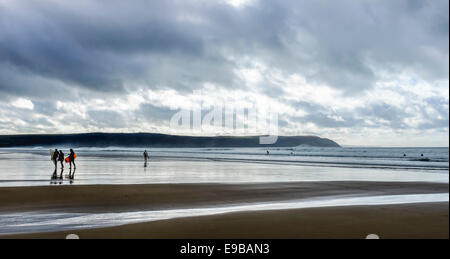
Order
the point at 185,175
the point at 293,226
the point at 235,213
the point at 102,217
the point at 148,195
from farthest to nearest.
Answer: the point at 185,175 → the point at 148,195 → the point at 235,213 → the point at 102,217 → the point at 293,226

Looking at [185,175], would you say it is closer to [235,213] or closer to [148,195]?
[148,195]

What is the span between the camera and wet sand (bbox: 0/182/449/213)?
12.5 metres

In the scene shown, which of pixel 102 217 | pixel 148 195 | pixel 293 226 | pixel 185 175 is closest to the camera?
pixel 293 226

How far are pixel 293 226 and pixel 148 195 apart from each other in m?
7.85

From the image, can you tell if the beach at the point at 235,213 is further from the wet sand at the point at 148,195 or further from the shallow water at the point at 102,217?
the shallow water at the point at 102,217

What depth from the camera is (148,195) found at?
15.1 meters

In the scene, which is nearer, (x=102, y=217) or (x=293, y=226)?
(x=293, y=226)

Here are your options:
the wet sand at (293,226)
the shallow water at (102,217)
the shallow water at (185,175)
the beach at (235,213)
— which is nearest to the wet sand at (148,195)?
the beach at (235,213)

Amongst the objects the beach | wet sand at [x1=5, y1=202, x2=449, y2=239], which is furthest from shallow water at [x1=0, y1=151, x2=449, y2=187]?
wet sand at [x1=5, y1=202, x2=449, y2=239]

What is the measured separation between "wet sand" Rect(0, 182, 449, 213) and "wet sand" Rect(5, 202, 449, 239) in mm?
3214

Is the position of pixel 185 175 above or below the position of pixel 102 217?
above

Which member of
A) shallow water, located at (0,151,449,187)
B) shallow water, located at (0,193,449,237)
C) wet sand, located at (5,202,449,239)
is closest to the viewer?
wet sand, located at (5,202,449,239)

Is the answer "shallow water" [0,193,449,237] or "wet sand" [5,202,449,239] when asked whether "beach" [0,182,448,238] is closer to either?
"wet sand" [5,202,449,239]

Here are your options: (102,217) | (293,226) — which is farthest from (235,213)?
(102,217)
